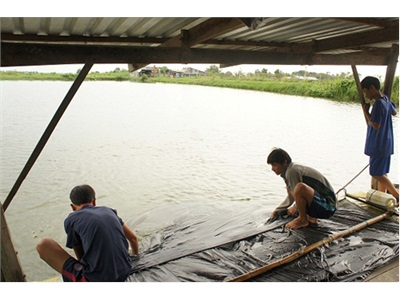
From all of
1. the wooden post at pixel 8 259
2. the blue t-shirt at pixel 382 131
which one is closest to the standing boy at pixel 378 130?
the blue t-shirt at pixel 382 131

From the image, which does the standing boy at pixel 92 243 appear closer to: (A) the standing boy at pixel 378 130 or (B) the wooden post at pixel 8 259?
(B) the wooden post at pixel 8 259

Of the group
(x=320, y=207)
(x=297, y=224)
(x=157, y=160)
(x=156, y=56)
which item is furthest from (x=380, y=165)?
(x=157, y=160)

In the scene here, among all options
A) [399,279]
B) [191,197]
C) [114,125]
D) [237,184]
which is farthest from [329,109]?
[399,279]

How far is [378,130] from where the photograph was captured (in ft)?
11.5

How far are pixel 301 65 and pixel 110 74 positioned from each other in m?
45.8

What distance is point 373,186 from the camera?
4.36 m

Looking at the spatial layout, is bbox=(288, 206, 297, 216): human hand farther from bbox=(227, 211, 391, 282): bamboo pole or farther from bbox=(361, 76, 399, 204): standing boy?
bbox=(361, 76, 399, 204): standing boy

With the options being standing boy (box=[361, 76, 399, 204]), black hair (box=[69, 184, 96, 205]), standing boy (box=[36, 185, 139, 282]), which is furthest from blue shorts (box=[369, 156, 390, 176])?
black hair (box=[69, 184, 96, 205])

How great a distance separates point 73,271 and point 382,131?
3298mm

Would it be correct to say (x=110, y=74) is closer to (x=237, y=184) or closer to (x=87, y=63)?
(x=237, y=184)

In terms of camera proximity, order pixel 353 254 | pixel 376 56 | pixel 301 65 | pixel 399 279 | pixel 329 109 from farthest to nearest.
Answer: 1. pixel 329 109
2. pixel 376 56
3. pixel 301 65
4. pixel 353 254
5. pixel 399 279

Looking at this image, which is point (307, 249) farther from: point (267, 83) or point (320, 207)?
point (267, 83)

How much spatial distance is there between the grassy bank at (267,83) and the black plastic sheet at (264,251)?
41.6 ft

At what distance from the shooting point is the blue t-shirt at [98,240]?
2082 millimetres
